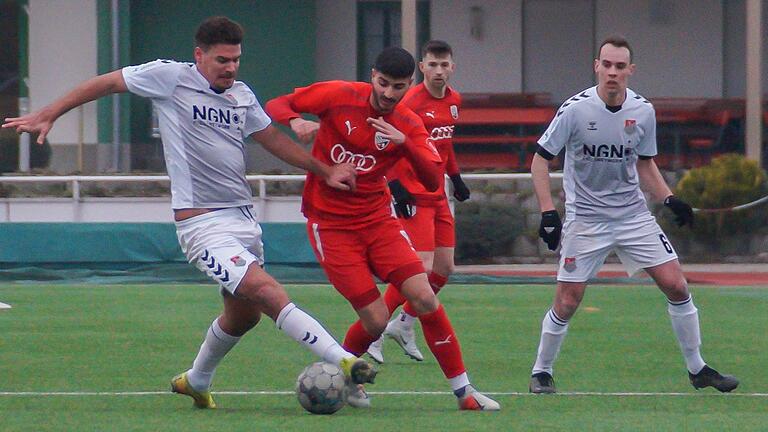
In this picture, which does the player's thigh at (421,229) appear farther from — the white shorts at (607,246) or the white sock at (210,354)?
the white sock at (210,354)

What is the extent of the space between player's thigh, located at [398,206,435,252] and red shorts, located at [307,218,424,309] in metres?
2.38

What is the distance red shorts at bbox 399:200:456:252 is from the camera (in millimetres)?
10109

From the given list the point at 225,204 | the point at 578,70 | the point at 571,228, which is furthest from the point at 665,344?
the point at 578,70

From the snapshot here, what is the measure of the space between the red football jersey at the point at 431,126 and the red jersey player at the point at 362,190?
95.4 inches

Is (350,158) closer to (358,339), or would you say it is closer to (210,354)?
(358,339)

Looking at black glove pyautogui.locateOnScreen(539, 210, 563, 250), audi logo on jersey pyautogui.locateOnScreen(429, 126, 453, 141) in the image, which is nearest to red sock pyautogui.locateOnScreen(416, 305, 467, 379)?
black glove pyautogui.locateOnScreen(539, 210, 563, 250)

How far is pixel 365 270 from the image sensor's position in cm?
762

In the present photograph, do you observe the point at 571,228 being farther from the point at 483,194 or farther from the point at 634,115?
the point at 483,194

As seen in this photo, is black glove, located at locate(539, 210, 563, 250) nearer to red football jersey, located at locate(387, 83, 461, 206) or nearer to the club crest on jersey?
the club crest on jersey

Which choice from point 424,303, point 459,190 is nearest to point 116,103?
point 459,190

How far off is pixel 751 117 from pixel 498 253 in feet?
16.4

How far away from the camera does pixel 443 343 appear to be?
23.9ft

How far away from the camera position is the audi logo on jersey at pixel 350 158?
25.0 feet

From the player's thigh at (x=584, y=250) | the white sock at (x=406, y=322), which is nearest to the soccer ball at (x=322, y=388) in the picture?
the player's thigh at (x=584, y=250)
